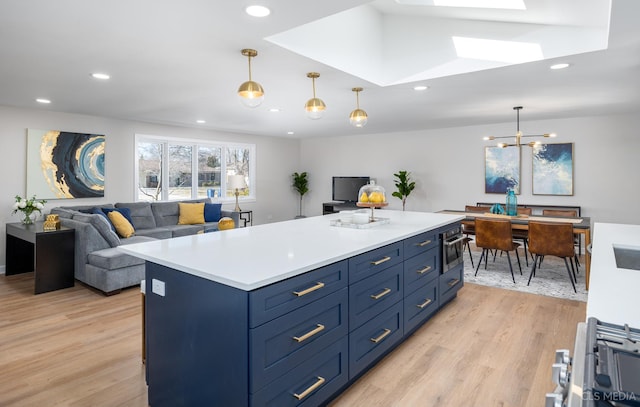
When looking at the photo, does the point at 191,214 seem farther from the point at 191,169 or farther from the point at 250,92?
the point at 250,92

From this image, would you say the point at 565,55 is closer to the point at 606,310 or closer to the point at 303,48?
the point at 303,48

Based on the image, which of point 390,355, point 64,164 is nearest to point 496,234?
point 390,355

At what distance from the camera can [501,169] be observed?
22.2 feet

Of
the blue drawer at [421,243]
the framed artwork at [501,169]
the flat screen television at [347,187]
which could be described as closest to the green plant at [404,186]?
the flat screen television at [347,187]

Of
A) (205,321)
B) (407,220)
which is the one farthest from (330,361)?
(407,220)

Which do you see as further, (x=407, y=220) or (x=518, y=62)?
(x=407, y=220)

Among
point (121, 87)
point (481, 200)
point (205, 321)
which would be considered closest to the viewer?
point (205, 321)

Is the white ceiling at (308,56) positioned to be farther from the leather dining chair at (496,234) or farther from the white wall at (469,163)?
the leather dining chair at (496,234)

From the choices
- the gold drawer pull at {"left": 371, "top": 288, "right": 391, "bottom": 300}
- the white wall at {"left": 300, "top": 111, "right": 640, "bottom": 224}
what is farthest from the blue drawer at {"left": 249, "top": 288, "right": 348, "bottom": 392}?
the white wall at {"left": 300, "top": 111, "right": 640, "bottom": 224}

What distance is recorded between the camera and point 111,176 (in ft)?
19.8

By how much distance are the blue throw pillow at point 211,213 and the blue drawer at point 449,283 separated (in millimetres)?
4537

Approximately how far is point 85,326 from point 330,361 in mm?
2450

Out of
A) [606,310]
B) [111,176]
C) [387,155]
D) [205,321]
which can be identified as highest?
[387,155]

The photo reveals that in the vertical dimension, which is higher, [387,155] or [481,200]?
[387,155]
